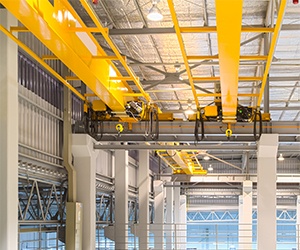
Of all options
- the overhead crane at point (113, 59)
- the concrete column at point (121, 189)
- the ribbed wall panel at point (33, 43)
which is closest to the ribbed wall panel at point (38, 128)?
the overhead crane at point (113, 59)

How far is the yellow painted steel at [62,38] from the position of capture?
9312mm

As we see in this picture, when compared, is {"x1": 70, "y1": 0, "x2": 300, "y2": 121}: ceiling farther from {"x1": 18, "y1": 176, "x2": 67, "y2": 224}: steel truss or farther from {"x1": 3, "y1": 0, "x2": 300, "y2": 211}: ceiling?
{"x1": 18, "y1": 176, "x2": 67, "y2": 224}: steel truss

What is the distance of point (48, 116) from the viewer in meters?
17.9

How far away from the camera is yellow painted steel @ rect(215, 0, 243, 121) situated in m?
8.27

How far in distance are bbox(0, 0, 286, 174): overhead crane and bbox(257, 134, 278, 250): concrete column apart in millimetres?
1482

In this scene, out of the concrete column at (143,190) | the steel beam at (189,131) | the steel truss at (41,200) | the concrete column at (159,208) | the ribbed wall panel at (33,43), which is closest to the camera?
the ribbed wall panel at (33,43)

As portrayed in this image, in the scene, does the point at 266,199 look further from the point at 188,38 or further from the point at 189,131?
the point at 188,38

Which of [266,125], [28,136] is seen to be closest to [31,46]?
[28,136]

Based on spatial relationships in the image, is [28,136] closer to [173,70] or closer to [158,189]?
[173,70]

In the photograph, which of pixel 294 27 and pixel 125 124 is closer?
pixel 294 27

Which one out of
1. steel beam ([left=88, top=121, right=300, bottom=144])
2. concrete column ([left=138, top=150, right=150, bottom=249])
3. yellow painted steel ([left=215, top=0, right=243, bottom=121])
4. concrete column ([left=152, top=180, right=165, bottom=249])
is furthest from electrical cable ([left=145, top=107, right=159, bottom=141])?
concrete column ([left=152, top=180, right=165, bottom=249])

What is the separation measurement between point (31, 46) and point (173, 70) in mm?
8841

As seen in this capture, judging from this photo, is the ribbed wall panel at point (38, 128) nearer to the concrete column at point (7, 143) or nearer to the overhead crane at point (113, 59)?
the overhead crane at point (113, 59)

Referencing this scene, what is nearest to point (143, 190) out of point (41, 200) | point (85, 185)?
point (85, 185)
